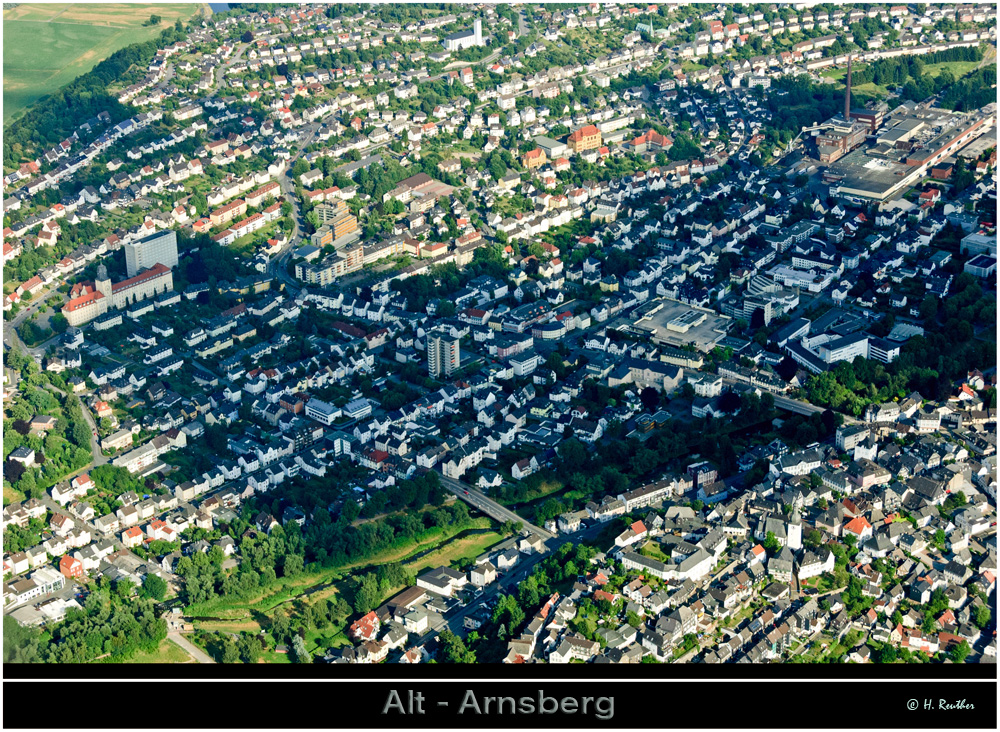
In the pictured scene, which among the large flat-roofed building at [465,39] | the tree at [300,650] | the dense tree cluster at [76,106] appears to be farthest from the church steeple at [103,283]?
the large flat-roofed building at [465,39]

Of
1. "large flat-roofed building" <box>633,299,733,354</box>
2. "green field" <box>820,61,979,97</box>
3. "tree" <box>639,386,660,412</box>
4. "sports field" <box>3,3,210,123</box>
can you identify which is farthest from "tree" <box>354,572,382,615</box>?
"green field" <box>820,61,979,97</box>

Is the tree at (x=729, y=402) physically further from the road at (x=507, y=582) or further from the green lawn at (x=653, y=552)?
the green lawn at (x=653, y=552)

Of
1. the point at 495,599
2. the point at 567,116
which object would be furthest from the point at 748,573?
the point at 567,116

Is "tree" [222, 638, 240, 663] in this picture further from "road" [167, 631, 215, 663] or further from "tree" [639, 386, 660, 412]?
"tree" [639, 386, 660, 412]

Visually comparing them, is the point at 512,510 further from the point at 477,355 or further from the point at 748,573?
the point at 477,355

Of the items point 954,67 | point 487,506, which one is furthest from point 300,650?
point 954,67
